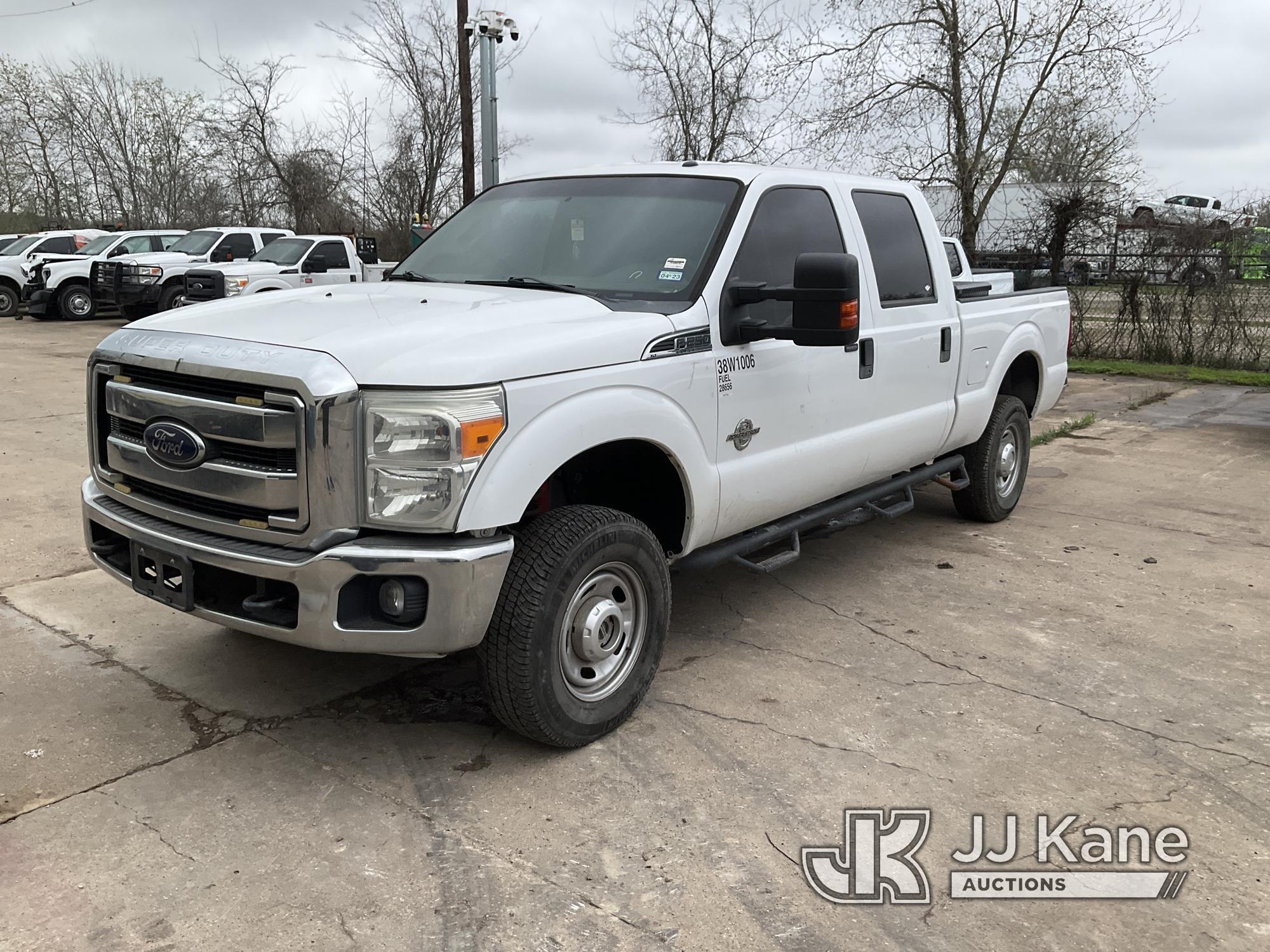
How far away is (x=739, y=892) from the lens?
9.55 ft

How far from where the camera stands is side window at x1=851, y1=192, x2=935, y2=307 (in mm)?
5242

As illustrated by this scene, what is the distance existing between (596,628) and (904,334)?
8.27 ft

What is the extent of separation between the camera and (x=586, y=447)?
138 inches

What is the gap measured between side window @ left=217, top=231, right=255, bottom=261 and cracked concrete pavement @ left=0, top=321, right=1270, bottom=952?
50.1 ft

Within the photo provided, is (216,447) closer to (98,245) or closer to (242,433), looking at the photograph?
(242,433)

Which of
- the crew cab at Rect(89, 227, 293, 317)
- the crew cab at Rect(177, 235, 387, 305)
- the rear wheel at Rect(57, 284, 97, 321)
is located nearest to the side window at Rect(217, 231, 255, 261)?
the crew cab at Rect(89, 227, 293, 317)

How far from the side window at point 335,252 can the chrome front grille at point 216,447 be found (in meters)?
15.3

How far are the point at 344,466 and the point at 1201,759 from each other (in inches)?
120

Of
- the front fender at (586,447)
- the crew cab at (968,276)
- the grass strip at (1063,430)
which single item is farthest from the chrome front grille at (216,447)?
the grass strip at (1063,430)

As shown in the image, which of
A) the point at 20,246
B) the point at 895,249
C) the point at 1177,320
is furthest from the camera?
the point at 20,246

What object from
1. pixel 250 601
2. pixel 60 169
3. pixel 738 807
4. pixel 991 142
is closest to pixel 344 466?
pixel 250 601

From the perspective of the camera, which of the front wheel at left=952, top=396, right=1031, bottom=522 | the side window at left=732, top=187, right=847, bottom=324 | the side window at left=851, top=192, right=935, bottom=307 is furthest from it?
the front wheel at left=952, top=396, right=1031, bottom=522

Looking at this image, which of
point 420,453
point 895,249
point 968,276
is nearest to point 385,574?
point 420,453

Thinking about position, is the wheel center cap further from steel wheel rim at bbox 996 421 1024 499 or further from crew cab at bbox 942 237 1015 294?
steel wheel rim at bbox 996 421 1024 499
